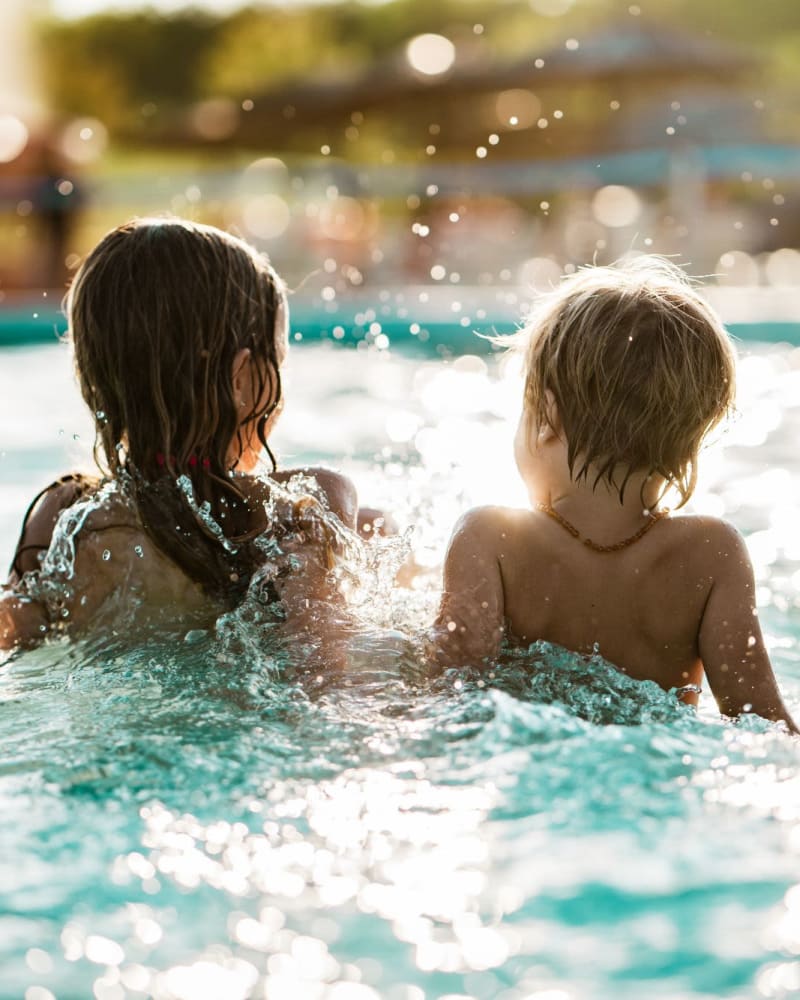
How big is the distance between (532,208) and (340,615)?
13.8 m

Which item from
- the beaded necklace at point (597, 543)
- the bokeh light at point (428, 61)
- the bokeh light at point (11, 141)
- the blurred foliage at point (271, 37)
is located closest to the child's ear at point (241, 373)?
the beaded necklace at point (597, 543)

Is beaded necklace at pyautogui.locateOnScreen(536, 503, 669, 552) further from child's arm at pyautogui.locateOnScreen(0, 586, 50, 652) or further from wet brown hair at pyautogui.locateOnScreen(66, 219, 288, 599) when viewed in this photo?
child's arm at pyautogui.locateOnScreen(0, 586, 50, 652)

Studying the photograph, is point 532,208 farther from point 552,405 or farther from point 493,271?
point 552,405

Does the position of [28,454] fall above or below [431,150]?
below

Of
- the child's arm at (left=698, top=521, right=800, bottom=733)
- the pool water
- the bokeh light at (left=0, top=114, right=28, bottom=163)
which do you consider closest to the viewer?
the pool water

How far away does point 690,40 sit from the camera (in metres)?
13.5

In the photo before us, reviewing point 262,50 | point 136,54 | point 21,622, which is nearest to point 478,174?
point 21,622

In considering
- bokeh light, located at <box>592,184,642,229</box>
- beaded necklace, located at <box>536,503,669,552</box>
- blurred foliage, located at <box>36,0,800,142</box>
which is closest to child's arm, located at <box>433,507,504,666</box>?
beaded necklace, located at <box>536,503,669,552</box>

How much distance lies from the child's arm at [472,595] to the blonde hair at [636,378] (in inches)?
7.6

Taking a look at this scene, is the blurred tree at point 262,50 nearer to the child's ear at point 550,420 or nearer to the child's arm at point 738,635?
the child's ear at point 550,420

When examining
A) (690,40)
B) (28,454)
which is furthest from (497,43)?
(28,454)

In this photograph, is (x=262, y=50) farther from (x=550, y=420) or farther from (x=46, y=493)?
(x=550, y=420)

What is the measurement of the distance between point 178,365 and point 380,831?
0.93 metres

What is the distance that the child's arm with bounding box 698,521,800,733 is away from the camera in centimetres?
193
